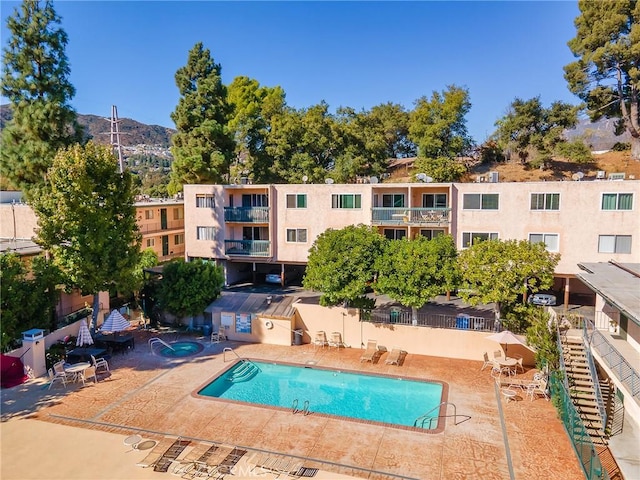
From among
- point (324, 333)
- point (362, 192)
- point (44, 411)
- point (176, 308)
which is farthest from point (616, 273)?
point (44, 411)

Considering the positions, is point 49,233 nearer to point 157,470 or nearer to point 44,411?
point 44,411

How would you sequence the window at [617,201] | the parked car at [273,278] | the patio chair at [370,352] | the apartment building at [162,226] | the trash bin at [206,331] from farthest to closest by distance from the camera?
the apartment building at [162,226] → the parked car at [273,278] → the trash bin at [206,331] → the window at [617,201] → the patio chair at [370,352]

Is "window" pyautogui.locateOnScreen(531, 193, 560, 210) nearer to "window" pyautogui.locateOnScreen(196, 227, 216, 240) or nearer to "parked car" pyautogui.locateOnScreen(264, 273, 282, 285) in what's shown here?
"parked car" pyautogui.locateOnScreen(264, 273, 282, 285)

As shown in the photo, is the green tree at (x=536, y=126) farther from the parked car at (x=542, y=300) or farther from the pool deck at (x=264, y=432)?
the pool deck at (x=264, y=432)

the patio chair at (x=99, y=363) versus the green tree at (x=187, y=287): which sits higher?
the green tree at (x=187, y=287)

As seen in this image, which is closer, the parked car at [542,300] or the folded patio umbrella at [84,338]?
the folded patio umbrella at [84,338]

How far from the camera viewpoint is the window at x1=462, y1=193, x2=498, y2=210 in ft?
96.2

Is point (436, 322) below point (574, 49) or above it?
below

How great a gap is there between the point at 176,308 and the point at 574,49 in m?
45.9

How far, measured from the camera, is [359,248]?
2388 centimetres

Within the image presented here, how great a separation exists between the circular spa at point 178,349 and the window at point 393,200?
55.6 feet

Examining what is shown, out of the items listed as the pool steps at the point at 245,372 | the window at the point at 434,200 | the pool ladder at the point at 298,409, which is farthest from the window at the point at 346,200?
the pool ladder at the point at 298,409

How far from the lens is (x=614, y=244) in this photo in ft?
88.9

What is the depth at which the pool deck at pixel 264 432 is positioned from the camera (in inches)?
536
